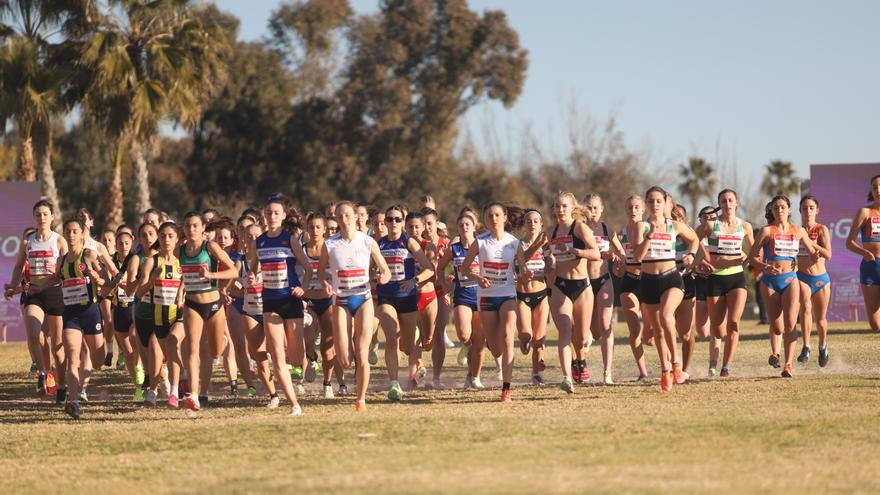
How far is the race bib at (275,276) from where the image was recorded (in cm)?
1330

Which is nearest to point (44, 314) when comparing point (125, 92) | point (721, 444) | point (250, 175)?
point (721, 444)

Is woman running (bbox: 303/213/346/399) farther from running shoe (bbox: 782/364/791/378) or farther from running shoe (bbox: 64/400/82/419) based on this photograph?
running shoe (bbox: 782/364/791/378)

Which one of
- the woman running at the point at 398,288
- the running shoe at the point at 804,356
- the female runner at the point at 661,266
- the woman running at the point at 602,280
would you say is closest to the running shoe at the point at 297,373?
the woman running at the point at 398,288

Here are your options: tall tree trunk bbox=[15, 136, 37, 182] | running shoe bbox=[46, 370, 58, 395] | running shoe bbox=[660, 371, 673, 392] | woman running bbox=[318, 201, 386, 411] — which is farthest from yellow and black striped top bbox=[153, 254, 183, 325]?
tall tree trunk bbox=[15, 136, 37, 182]

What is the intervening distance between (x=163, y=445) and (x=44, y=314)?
5.00 meters

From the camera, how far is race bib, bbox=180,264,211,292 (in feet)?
43.4

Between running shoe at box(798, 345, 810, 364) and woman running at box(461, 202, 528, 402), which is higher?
woman running at box(461, 202, 528, 402)

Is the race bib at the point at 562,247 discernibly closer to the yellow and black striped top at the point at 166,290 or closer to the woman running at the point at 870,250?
the woman running at the point at 870,250

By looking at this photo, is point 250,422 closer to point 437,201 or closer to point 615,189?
point 437,201

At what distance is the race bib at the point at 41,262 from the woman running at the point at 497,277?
4846 millimetres

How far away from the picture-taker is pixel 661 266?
14305mm

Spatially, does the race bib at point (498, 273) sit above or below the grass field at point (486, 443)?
above

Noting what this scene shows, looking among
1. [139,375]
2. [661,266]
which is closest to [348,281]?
[661,266]

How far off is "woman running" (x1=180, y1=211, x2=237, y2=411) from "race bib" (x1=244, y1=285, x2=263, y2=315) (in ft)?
2.84
